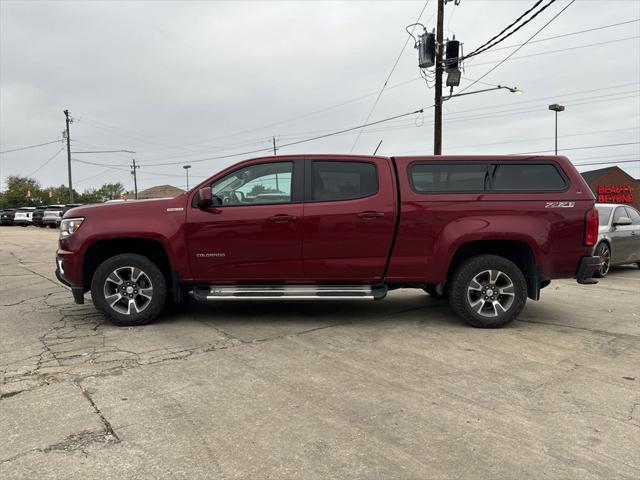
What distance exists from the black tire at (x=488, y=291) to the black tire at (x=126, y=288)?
347cm

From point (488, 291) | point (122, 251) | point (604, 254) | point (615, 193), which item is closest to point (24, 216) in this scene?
point (122, 251)

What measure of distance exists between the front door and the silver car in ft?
24.0

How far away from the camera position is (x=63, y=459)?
2828 millimetres

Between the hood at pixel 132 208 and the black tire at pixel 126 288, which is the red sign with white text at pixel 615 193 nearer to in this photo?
the hood at pixel 132 208

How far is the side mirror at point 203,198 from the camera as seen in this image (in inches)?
218

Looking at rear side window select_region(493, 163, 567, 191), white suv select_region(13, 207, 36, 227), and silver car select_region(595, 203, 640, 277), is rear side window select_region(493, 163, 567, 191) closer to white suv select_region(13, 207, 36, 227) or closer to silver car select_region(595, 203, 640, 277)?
silver car select_region(595, 203, 640, 277)

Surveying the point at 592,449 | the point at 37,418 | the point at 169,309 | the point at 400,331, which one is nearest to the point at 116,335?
the point at 169,309

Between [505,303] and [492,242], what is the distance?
0.73 meters

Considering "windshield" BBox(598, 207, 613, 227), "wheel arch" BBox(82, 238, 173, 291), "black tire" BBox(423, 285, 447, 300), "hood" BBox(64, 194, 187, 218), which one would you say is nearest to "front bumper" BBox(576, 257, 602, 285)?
"black tire" BBox(423, 285, 447, 300)

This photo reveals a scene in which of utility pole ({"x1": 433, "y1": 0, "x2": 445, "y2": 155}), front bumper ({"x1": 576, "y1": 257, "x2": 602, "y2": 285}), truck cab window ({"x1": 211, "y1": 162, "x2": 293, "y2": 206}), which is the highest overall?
utility pole ({"x1": 433, "y1": 0, "x2": 445, "y2": 155})

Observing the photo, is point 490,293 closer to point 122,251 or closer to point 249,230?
point 249,230

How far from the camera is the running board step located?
18.5 ft

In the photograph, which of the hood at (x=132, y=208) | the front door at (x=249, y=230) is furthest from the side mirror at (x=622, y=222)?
the hood at (x=132, y=208)

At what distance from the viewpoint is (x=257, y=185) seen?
580 cm
